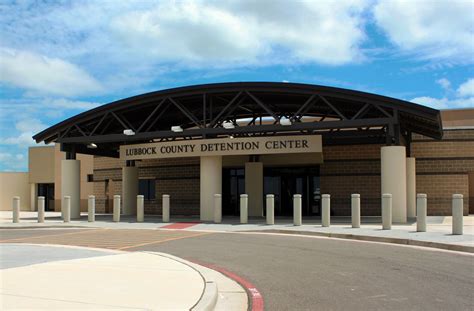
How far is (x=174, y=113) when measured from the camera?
29156mm

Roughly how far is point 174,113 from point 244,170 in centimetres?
570

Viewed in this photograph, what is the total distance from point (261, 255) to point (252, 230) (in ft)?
23.7

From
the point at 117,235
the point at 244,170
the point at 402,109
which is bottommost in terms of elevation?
the point at 117,235

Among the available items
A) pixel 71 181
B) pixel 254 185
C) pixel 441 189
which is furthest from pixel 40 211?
pixel 441 189

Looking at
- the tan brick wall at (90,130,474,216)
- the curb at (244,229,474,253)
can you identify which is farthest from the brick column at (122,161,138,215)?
the curb at (244,229,474,253)

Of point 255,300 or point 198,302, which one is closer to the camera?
point 198,302

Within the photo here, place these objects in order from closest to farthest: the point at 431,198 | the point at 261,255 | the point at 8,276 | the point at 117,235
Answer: the point at 8,276, the point at 261,255, the point at 117,235, the point at 431,198

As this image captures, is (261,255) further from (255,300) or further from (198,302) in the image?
(198,302)

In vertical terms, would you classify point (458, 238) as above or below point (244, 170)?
below

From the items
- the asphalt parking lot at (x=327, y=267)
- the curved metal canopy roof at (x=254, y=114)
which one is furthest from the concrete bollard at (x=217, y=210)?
the asphalt parking lot at (x=327, y=267)

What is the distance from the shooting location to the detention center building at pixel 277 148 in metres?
22.9

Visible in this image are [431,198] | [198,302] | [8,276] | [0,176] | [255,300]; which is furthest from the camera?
[0,176]

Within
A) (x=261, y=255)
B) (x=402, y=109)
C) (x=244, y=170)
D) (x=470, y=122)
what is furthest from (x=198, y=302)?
(x=470, y=122)

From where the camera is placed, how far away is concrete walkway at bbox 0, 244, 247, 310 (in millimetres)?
7152
